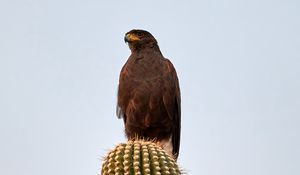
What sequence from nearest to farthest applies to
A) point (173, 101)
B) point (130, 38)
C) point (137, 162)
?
point (137, 162)
point (173, 101)
point (130, 38)

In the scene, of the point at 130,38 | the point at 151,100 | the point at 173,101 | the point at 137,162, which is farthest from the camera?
the point at 130,38

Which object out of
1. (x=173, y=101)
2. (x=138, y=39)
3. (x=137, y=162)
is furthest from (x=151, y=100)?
(x=137, y=162)

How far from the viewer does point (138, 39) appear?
890cm

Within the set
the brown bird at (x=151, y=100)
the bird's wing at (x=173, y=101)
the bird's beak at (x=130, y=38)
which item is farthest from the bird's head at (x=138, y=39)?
the bird's wing at (x=173, y=101)

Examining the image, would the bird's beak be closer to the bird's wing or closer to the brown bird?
the brown bird

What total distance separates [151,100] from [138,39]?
47.4 inches

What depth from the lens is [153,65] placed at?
840cm

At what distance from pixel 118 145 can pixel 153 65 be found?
3254 millimetres

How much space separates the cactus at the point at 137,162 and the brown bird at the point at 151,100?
295cm

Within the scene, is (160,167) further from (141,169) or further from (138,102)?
(138,102)

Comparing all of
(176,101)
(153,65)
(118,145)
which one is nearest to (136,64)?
(153,65)

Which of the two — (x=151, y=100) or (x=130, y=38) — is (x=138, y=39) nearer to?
(x=130, y=38)

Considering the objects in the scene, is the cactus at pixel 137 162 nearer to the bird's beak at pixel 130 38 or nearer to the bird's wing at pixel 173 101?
the bird's wing at pixel 173 101

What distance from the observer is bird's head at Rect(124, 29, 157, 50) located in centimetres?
888
